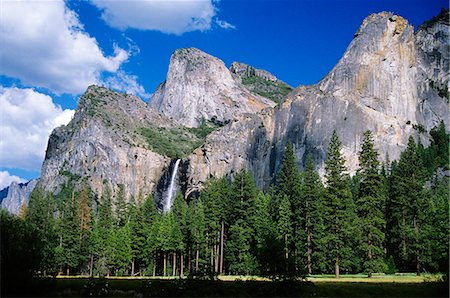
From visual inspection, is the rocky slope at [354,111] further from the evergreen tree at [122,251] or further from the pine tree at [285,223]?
the pine tree at [285,223]

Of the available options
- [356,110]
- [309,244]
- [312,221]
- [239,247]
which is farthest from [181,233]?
[356,110]

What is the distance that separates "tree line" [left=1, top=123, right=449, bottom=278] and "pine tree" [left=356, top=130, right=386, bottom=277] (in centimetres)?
10

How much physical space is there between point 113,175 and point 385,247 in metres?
131

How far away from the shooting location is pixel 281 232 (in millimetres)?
55219

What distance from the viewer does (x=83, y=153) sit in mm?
177125

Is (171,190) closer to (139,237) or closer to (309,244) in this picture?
(139,237)

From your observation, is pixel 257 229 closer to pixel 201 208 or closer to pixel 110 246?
pixel 201 208

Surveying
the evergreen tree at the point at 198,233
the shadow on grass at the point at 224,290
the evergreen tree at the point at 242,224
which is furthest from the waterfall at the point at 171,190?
the shadow on grass at the point at 224,290

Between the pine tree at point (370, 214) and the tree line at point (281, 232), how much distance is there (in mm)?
95

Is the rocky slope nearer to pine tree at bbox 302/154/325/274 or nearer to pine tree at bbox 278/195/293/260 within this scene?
pine tree at bbox 302/154/325/274

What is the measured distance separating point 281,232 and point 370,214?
13730 mm

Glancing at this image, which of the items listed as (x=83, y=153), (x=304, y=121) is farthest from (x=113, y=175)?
(x=304, y=121)

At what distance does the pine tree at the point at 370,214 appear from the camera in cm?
4275

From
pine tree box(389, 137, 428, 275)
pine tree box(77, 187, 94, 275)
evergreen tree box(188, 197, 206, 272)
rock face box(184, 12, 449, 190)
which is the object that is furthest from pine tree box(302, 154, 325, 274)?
rock face box(184, 12, 449, 190)
